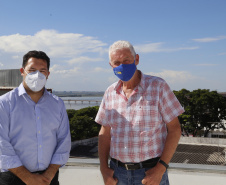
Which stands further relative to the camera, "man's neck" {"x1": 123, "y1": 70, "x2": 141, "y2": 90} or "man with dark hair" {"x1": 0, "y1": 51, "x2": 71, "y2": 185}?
"man's neck" {"x1": 123, "y1": 70, "x2": 141, "y2": 90}

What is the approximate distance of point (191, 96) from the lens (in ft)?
79.7

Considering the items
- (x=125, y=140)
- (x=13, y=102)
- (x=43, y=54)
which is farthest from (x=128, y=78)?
(x=13, y=102)

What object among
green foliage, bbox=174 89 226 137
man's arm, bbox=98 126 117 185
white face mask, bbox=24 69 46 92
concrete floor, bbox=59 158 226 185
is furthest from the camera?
green foliage, bbox=174 89 226 137

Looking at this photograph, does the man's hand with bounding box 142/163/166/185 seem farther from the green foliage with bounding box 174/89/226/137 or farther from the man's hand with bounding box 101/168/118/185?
the green foliage with bounding box 174/89/226/137

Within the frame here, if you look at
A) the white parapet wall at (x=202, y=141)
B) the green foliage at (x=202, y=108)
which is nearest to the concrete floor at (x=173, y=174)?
the white parapet wall at (x=202, y=141)

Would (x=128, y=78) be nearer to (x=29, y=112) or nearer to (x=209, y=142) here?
(x=29, y=112)

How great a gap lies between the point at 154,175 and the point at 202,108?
2423cm

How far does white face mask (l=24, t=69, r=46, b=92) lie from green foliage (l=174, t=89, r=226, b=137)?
22.6m

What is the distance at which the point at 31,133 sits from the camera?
5.47ft

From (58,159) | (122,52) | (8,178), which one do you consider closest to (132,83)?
(122,52)

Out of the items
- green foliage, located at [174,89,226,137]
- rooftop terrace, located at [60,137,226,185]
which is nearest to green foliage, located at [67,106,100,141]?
green foliage, located at [174,89,226,137]

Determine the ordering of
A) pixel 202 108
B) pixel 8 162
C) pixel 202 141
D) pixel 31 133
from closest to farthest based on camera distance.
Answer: pixel 8 162 < pixel 31 133 < pixel 202 141 < pixel 202 108

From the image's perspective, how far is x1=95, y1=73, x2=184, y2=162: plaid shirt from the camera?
5.35ft

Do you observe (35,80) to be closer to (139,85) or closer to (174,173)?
(139,85)
